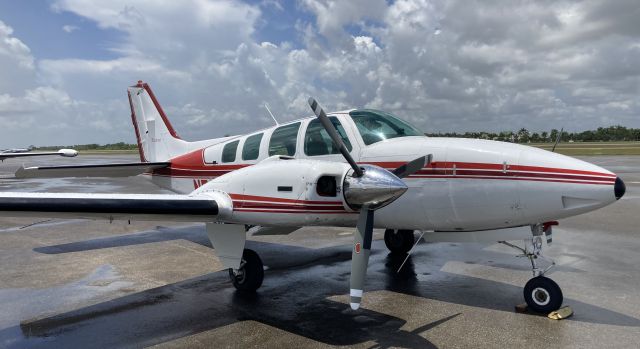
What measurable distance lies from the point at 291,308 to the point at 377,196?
89.1 inches

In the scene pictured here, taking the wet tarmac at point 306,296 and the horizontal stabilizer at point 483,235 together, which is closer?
the wet tarmac at point 306,296

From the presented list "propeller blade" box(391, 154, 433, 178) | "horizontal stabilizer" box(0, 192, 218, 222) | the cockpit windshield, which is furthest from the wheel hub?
"horizontal stabilizer" box(0, 192, 218, 222)

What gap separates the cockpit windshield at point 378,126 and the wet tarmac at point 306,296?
8.12ft

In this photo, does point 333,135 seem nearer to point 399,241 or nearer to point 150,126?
point 399,241

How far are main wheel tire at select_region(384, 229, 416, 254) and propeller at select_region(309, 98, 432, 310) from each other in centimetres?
415

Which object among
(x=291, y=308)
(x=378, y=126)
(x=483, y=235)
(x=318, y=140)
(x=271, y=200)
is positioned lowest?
(x=291, y=308)

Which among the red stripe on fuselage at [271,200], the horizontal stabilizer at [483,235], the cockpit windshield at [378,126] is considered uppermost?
the cockpit windshield at [378,126]

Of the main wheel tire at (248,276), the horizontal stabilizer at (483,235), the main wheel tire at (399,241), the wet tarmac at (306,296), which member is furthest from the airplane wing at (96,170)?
the horizontal stabilizer at (483,235)

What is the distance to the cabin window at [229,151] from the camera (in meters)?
8.59

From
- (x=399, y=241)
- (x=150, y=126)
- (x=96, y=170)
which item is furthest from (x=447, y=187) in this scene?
(x=150, y=126)

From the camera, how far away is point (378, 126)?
7090 millimetres

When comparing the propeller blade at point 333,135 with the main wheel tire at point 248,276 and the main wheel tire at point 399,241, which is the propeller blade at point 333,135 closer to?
the main wheel tire at point 248,276

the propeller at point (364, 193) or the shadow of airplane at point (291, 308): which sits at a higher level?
the propeller at point (364, 193)

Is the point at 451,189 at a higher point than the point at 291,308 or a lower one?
higher
